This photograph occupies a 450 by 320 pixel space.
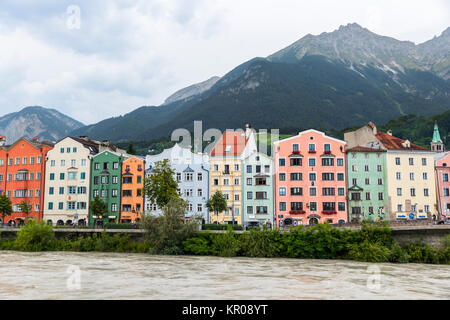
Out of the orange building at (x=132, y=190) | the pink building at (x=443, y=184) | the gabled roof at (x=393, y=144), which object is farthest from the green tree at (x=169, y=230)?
the pink building at (x=443, y=184)

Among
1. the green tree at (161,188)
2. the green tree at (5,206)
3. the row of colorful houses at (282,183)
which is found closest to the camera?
the green tree at (161,188)

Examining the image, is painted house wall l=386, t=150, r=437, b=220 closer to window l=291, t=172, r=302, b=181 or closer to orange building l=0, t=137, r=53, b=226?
window l=291, t=172, r=302, b=181

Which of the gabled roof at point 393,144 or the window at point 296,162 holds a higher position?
the gabled roof at point 393,144

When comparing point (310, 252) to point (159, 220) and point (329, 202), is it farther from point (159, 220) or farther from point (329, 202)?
point (329, 202)

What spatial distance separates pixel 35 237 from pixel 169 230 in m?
18.0

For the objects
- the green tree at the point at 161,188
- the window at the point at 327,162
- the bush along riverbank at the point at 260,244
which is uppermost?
the window at the point at 327,162

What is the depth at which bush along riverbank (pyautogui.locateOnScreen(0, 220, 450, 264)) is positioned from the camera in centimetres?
4506

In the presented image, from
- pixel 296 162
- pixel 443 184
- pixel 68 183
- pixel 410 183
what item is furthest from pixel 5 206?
pixel 443 184

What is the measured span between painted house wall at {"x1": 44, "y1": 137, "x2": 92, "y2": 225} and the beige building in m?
52.1

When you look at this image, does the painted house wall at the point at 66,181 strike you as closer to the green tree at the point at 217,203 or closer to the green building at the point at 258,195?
the green tree at the point at 217,203

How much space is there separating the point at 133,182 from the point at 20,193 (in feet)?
73.2

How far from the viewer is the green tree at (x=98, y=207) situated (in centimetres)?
7131

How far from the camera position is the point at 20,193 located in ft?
267

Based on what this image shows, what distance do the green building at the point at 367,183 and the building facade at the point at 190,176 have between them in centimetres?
2397
